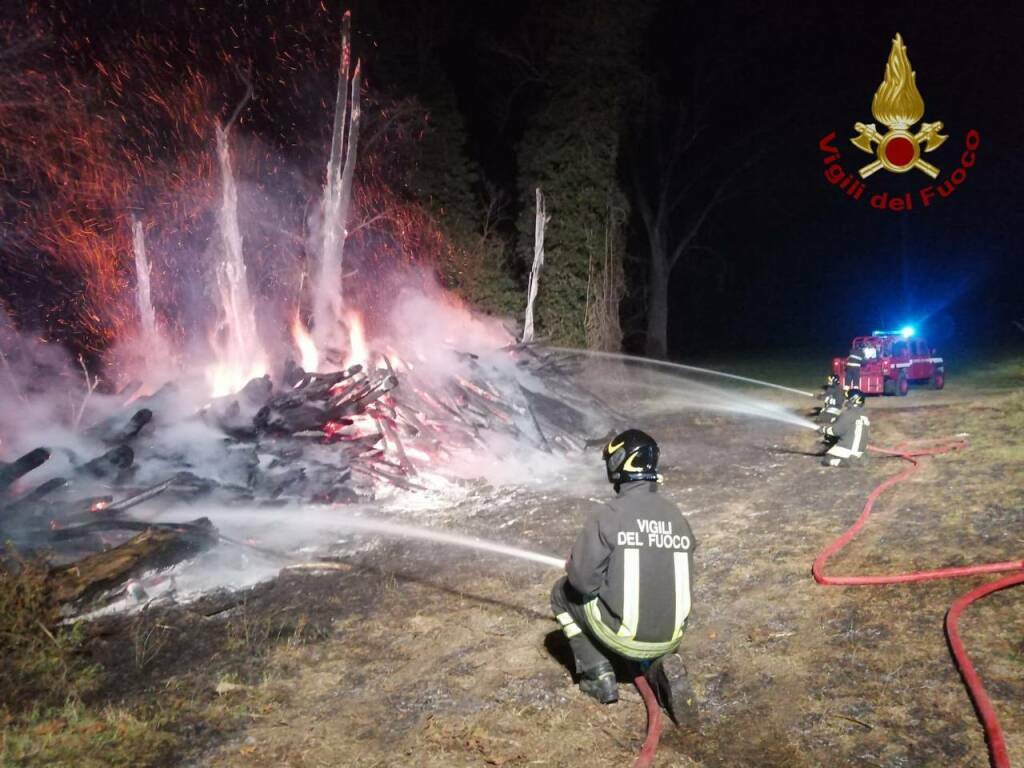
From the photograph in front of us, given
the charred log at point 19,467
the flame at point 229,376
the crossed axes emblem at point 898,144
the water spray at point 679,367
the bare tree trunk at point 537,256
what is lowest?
the water spray at point 679,367

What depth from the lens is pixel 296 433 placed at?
10.4 m

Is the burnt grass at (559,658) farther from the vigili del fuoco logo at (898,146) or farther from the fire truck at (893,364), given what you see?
the vigili del fuoco logo at (898,146)

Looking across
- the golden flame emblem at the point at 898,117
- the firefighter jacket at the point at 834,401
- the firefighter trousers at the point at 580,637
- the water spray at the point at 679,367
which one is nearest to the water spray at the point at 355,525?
the firefighter trousers at the point at 580,637

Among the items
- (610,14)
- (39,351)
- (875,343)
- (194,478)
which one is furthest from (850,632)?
(610,14)

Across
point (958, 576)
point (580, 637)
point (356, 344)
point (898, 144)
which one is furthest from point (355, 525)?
point (898, 144)

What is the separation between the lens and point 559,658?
5.07m

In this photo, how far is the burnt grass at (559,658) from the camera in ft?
13.3

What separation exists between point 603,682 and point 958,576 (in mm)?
3368

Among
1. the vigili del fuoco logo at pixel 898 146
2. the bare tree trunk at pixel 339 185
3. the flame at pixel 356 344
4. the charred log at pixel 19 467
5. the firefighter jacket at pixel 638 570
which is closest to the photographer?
the firefighter jacket at pixel 638 570

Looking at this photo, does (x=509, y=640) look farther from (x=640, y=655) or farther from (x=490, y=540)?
(x=490, y=540)

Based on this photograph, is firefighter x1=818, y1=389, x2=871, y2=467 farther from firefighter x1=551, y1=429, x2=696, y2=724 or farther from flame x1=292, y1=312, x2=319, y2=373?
flame x1=292, y1=312, x2=319, y2=373

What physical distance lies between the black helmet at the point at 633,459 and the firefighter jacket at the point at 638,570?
0.06 metres

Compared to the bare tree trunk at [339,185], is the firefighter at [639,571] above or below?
below

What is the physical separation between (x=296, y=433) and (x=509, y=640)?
5.88 meters
